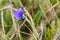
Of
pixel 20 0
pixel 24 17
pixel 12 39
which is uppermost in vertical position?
pixel 20 0

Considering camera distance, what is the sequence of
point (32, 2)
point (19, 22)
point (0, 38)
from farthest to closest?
point (32, 2) < point (19, 22) < point (0, 38)

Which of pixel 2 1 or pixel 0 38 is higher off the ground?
pixel 2 1

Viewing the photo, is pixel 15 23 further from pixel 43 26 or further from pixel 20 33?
pixel 43 26

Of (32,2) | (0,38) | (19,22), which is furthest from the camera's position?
(32,2)

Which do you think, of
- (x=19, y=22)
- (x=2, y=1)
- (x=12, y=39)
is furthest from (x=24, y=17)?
(x=2, y=1)

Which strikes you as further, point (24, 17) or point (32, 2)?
point (32, 2)

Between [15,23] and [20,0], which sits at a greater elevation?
[20,0]

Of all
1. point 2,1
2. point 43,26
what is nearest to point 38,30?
point 43,26

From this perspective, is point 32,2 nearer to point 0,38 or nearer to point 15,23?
point 15,23

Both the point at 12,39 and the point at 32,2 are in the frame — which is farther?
the point at 32,2
